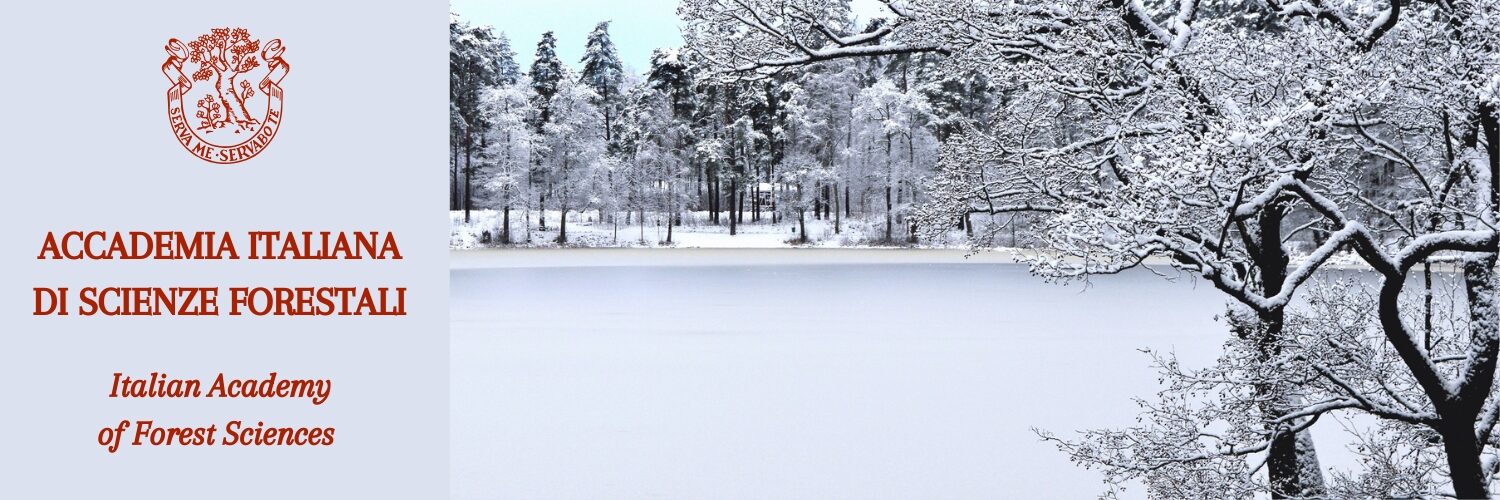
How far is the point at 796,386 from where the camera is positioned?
15.2 metres

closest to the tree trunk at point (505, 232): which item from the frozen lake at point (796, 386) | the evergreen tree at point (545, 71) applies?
the evergreen tree at point (545, 71)

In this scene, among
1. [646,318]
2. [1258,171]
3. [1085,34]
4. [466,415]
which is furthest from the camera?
[646,318]

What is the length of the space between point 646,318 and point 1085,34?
18.1 metres

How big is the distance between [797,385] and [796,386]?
9 cm

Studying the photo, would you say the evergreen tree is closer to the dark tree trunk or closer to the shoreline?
the shoreline

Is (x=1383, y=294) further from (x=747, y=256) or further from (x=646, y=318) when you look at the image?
(x=747, y=256)

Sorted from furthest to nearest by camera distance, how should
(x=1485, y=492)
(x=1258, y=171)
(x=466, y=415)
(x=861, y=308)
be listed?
(x=861, y=308) < (x=466, y=415) < (x=1485, y=492) < (x=1258, y=171)

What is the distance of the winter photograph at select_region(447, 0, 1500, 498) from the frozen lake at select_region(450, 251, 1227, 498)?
7 centimetres

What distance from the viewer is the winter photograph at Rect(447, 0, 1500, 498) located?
15.4ft

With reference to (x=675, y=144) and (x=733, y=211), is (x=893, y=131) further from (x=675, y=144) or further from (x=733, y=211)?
(x=675, y=144)

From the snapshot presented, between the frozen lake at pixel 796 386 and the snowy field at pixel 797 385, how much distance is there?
0.04 m

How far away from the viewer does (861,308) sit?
2516cm

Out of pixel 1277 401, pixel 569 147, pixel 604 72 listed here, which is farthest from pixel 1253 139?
pixel 604 72

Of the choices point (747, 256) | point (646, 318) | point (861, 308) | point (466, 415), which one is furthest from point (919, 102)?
point (466, 415)
